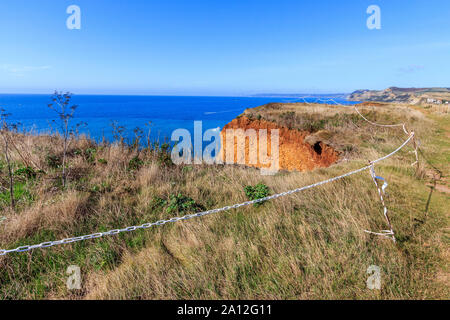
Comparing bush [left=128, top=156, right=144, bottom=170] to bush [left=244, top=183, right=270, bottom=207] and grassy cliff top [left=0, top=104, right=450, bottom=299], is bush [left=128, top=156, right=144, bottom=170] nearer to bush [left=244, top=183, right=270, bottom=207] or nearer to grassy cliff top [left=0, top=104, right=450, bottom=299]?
grassy cliff top [left=0, top=104, right=450, bottom=299]

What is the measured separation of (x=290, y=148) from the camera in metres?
17.0

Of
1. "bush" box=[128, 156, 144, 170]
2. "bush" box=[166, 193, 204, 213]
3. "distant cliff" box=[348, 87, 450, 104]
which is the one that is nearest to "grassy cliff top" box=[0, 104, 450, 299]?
"bush" box=[166, 193, 204, 213]

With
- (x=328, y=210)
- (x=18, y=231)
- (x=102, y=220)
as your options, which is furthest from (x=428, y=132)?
(x=18, y=231)

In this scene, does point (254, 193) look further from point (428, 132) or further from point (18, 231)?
point (428, 132)

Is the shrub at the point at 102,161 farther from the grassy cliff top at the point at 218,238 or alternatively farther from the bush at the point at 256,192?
the bush at the point at 256,192

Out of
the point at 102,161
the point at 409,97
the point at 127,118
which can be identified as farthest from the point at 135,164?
the point at 409,97

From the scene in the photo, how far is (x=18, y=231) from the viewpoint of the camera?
3051 millimetres

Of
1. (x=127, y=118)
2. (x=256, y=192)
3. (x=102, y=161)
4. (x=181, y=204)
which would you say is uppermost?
(x=127, y=118)

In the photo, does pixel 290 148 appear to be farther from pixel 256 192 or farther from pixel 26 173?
pixel 26 173

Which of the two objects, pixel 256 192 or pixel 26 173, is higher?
pixel 26 173

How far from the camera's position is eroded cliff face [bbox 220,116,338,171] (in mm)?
13992

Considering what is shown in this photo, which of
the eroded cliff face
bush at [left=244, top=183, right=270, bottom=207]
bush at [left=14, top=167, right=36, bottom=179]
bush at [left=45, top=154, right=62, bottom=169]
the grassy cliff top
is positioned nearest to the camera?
the grassy cliff top
